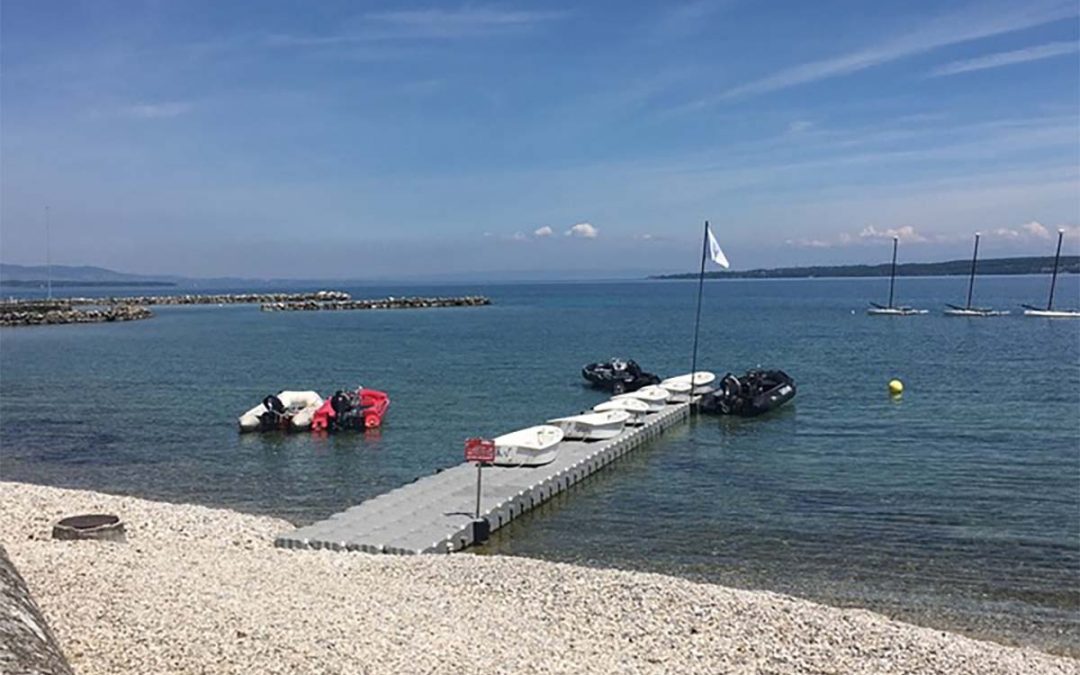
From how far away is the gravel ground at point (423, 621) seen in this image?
8.28m

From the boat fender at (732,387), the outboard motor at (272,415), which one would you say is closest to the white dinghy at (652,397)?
the boat fender at (732,387)

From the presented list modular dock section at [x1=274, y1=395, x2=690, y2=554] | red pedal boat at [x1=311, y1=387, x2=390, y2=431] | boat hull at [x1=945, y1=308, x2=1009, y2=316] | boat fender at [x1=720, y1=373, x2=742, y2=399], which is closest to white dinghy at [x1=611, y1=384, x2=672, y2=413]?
boat fender at [x1=720, y1=373, x2=742, y2=399]

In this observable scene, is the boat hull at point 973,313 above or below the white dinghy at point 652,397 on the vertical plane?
above

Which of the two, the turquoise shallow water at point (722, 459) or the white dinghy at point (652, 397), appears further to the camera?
the white dinghy at point (652, 397)

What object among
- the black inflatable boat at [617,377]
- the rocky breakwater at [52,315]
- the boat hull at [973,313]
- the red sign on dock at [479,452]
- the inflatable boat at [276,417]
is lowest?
the rocky breakwater at [52,315]

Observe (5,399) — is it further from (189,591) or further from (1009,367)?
(1009,367)

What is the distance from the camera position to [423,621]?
10000mm

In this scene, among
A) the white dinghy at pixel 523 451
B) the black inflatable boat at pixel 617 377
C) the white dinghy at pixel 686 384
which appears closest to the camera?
the white dinghy at pixel 523 451

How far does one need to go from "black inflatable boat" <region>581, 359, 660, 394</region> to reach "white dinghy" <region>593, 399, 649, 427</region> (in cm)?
802

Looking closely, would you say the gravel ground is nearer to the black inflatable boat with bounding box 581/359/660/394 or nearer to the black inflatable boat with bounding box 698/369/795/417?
the black inflatable boat with bounding box 698/369/795/417

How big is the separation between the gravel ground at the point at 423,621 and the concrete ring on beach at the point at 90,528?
388 mm

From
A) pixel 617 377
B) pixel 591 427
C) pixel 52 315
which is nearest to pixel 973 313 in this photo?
pixel 617 377

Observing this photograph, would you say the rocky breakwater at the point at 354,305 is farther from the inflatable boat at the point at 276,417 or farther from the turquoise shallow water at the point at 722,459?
the inflatable boat at the point at 276,417

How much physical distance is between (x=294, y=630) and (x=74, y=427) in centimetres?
2460
